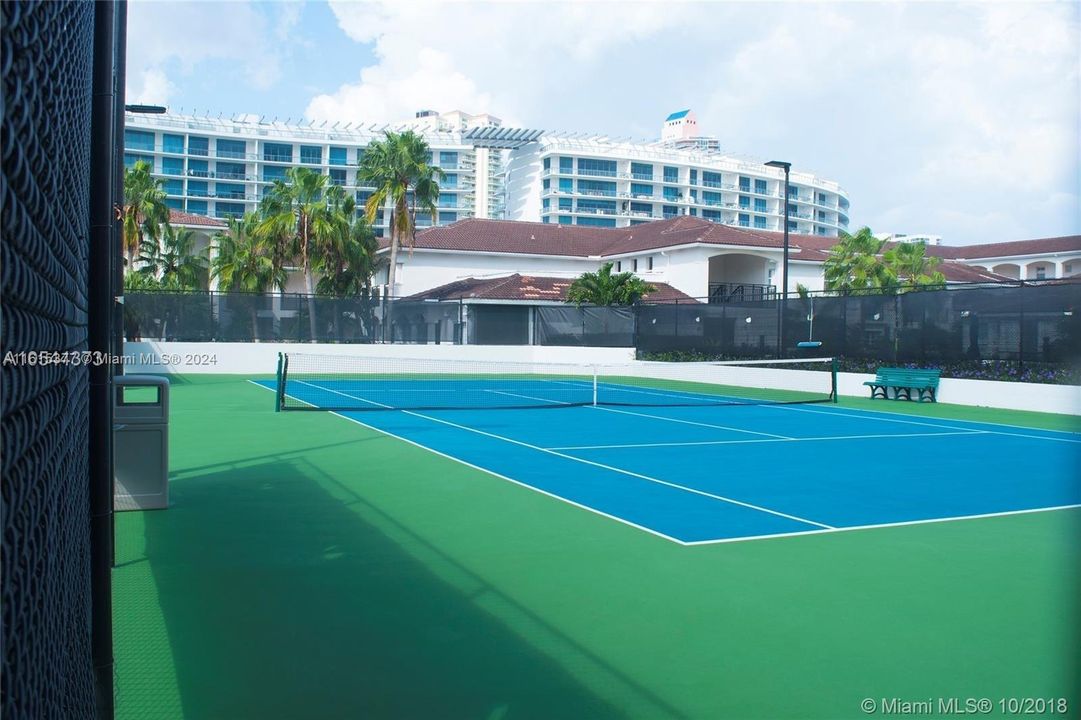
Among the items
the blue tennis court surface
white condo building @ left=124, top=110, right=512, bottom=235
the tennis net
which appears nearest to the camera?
the blue tennis court surface

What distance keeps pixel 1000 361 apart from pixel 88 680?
23.0 m

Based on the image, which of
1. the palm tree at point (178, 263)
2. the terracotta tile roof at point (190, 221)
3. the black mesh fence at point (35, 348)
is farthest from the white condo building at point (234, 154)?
the black mesh fence at point (35, 348)

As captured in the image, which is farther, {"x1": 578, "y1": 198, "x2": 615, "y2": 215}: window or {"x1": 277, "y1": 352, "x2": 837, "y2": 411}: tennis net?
{"x1": 578, "y1": 198, "x2": 615, "y2": 215}: window

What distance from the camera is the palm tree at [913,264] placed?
1630 inches

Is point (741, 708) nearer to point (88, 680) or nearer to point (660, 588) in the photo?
point (660, 588)

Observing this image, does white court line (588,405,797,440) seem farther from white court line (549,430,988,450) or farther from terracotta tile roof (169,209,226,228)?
terracotta tile roof (169,209,226,228)

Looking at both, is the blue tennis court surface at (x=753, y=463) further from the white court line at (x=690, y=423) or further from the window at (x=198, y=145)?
the window at (x=198, y=145)

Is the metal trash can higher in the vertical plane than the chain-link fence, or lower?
lower

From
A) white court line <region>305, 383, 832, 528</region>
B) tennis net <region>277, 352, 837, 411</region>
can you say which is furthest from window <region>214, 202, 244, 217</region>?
white court line <region>305, 383, 832, 528</region>

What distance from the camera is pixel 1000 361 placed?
2331 cm

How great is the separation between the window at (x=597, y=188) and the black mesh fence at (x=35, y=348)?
340 feet

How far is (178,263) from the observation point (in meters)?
62.5

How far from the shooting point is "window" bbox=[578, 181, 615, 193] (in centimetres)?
10494

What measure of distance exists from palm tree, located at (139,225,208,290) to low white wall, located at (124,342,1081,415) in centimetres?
1941
